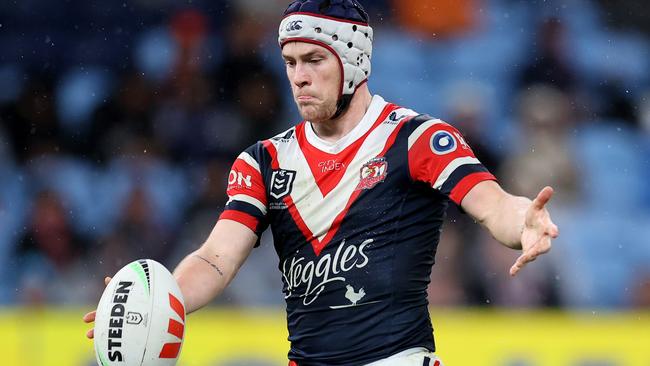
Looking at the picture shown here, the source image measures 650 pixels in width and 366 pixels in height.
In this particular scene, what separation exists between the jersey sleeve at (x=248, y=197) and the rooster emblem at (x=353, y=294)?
645 millimetres

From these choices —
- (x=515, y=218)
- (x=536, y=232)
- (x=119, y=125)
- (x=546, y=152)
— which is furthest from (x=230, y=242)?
(x=119, y=125)

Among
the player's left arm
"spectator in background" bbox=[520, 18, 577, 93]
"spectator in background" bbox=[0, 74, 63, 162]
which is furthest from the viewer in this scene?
"spectator in background" bbox=[0, 74, 63, 162]

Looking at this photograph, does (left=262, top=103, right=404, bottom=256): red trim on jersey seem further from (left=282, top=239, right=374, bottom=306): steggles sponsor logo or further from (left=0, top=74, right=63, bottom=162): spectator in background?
(left=0, top=74, right=63, bottom=162): spectator in background

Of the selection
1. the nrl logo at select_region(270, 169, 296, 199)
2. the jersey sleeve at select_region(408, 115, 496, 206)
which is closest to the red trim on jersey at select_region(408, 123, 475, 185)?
the jersey sleeve at select_region(408, 115, 496, 206)

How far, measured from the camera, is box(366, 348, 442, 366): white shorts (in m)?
5.64

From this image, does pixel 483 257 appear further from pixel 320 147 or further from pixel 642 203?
pixel 320 147

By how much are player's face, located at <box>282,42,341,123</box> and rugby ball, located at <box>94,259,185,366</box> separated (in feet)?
3.56

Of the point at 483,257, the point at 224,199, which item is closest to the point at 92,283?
the point at 224,199

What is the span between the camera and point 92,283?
11.7m

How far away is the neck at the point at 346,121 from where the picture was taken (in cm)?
611

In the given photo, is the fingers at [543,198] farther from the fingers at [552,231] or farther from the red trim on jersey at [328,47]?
the red trim on jersey at [328,47]

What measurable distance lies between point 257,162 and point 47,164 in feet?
23.0

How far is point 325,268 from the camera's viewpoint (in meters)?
5.84

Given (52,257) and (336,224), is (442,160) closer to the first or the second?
(336,224)
